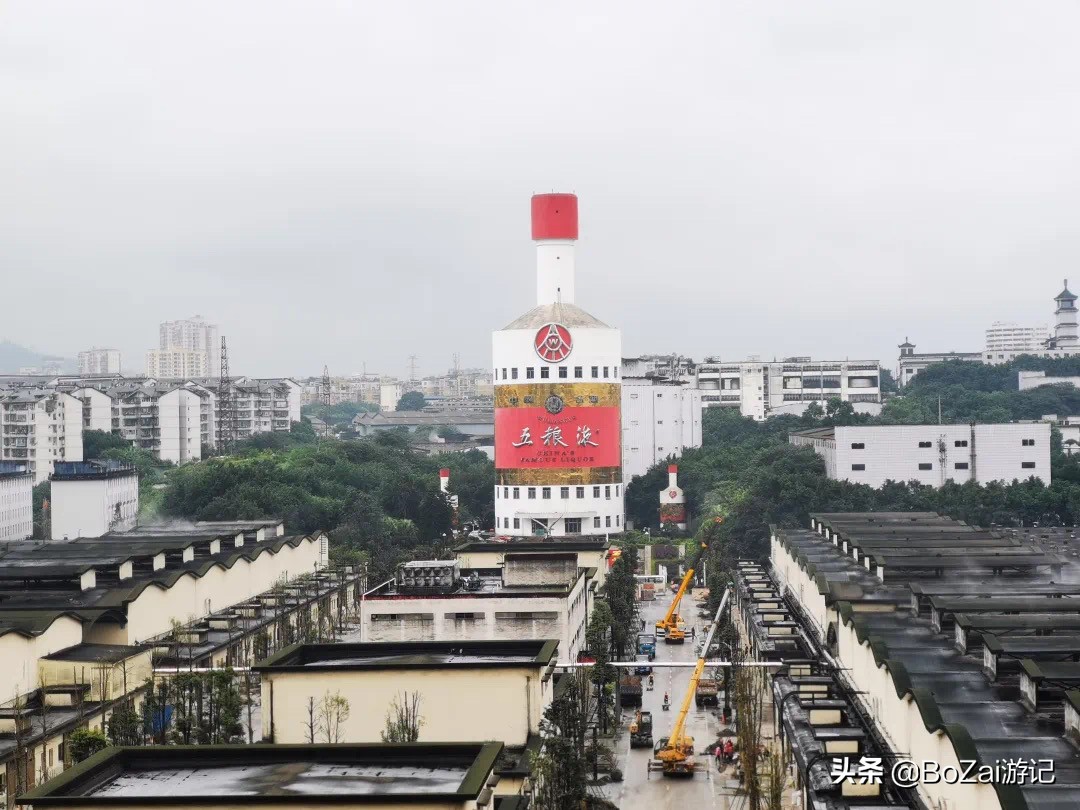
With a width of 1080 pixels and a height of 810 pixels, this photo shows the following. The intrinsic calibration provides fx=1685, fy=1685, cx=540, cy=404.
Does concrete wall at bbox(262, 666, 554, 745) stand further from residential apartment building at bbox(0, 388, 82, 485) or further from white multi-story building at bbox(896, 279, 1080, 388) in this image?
white multi-story building at bbox(896, 279, 1080, 388)

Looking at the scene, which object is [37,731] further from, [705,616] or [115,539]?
[705,616]

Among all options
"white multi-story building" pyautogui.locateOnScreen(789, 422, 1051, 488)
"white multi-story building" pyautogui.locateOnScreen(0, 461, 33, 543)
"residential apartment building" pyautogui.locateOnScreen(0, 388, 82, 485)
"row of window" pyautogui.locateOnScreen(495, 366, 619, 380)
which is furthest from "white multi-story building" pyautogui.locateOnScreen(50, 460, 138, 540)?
"white multi-story building" pyautogui.locateOnScreen(789, 422, 1051, 488)

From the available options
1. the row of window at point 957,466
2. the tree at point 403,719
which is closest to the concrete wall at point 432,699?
the tree at point 403,719

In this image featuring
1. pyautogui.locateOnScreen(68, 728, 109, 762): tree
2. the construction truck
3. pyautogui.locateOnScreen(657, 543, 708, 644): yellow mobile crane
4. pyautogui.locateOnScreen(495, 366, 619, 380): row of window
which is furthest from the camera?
pyautogui.locateOnScreen(495, 366, 619, 380): row of window

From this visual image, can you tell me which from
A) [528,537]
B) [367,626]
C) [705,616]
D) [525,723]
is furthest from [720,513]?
[525,723]

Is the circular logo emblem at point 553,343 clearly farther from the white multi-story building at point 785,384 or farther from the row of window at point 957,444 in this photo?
the white multi-story building at point 785,384

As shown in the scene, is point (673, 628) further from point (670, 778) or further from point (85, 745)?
point (85, 745)

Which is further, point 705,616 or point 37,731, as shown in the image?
point 705,616
